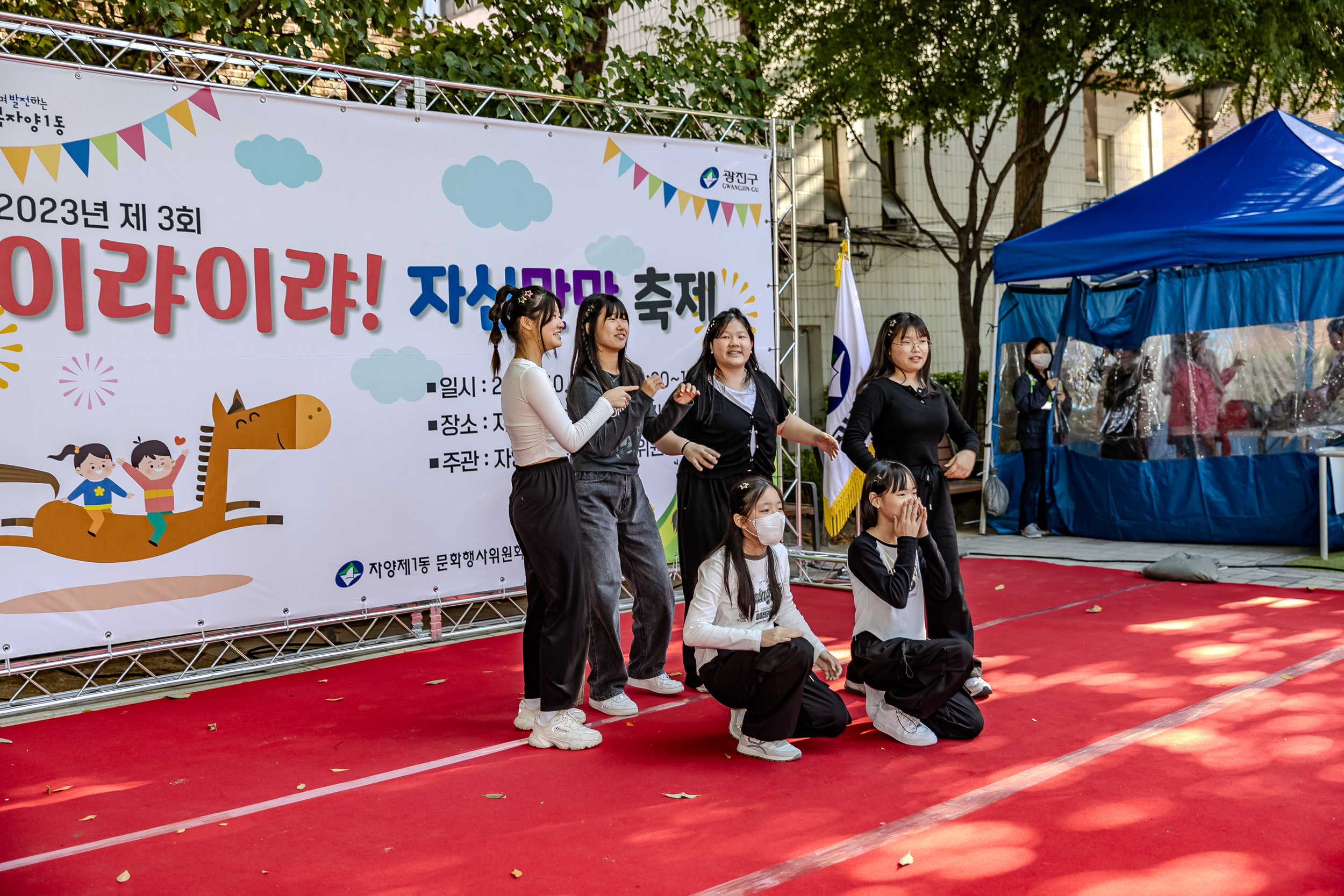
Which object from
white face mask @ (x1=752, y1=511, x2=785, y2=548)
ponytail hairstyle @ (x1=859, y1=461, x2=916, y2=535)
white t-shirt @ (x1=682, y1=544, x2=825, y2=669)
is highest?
ponytail hairstyle @ (x1=859, y1=461, x2=916, y2=535)

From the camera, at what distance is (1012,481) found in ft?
33.1

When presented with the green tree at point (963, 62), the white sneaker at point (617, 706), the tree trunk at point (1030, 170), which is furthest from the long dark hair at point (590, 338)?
the tree trunk at point (1030, 170)

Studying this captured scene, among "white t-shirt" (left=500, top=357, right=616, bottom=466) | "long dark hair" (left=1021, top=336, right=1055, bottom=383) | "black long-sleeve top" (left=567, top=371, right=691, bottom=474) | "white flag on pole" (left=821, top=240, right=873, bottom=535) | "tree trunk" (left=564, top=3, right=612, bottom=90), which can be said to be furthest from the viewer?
"long dark hair" (left=1021, top=336, right=1055, bottom=383)

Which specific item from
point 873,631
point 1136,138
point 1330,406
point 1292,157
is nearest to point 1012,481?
point 1330,406

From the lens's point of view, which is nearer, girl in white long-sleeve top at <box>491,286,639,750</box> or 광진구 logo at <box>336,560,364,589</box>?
girl in white long-sleeve top at <box>491,286,639,750</box>

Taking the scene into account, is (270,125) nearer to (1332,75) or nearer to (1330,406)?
(1330,406)

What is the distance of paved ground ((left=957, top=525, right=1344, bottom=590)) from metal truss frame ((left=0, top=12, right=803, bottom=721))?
Answer: 6.82 ft

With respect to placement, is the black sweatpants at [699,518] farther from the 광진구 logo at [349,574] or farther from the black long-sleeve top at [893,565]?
the 광진구 logo at [349,574]

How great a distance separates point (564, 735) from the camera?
434 centimetres

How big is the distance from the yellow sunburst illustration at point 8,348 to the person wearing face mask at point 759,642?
3175mm

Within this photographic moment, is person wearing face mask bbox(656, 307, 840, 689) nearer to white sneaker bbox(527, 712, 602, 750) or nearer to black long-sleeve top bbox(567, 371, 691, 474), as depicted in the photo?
black long-sleeve top bbox(567, 371, 691, 474)

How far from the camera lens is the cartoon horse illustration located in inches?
199

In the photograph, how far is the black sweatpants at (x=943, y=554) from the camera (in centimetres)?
468

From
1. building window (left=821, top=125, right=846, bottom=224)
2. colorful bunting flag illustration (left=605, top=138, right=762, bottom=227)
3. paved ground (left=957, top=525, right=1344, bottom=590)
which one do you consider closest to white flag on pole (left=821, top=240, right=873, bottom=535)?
colorful bunting flag illustration (left=605, top=138, right=762, bottom=227)
